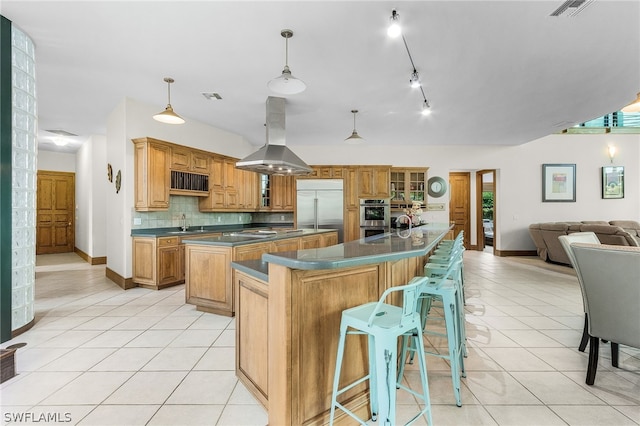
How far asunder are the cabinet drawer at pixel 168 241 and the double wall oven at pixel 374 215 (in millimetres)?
3957

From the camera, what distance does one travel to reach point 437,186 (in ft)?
25.2

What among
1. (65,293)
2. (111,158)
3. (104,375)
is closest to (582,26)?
(104,375)

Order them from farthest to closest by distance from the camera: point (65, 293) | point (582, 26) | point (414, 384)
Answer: point (65, 293)
point (582, 26)
point (414, 384)

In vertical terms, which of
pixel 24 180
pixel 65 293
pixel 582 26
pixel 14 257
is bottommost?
pixel 65 293

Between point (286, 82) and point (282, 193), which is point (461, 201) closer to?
point (282, 193)

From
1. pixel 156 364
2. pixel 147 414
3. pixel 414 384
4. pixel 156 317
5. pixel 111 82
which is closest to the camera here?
pixel 147 414

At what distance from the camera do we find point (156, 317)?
10.8 ft

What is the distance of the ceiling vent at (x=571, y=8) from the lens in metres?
2.36

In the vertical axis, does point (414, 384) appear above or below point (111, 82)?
below

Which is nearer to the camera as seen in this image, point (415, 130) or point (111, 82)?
point (111, 82)

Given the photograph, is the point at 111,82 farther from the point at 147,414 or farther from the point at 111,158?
the point at 147,414

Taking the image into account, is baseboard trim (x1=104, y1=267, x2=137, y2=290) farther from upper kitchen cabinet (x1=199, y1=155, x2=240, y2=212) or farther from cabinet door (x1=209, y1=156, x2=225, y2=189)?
cabinet door (x1=209, y1=156, x2=225, y2=189)

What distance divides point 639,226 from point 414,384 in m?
8.25

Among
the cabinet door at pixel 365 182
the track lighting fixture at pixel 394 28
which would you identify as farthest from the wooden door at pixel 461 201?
the track lighting fixture at pixel 394 28
